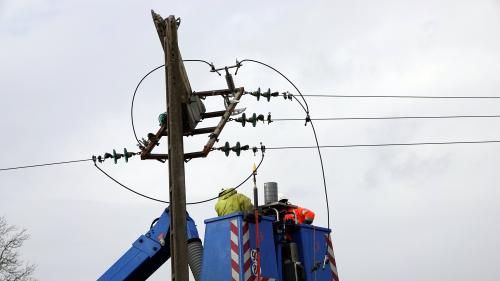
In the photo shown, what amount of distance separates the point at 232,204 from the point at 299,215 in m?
0.95

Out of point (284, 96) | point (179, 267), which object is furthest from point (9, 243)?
point (179, 267)

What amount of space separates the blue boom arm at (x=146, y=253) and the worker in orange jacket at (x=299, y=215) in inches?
47.2

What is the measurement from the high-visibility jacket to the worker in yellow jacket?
617 millimetres

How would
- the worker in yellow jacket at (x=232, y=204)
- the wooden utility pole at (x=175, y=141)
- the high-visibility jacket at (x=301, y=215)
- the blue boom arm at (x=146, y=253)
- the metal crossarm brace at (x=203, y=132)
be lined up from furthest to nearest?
the metal crossarm brace at (x=203, y=132), the blue boom arm at (x=146, y=253), the high-visibility jacket at (x=301, y=215), the wooden utility pole at (x=175, y=141), the worker in yellow jacket at (x=232, y=204)

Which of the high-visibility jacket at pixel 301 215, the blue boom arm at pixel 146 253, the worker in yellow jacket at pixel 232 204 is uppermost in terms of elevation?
the worker in yellow jacket at pixel 232 204

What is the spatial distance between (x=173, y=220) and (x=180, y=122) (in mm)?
1272

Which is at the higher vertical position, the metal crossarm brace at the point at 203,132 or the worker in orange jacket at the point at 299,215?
the metal crossarm brace at the point at 203,132

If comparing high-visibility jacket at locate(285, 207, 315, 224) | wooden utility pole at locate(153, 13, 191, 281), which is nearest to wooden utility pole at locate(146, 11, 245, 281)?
wooden utility pole at locate(153, 13, 191, 281)

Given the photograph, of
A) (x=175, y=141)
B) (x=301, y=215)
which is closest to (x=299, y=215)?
(x=301, y=215)

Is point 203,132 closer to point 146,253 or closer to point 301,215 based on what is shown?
point 146,253

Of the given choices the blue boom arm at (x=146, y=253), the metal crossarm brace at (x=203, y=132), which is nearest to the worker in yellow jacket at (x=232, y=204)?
the blue boom arm at (x=146, y=253)

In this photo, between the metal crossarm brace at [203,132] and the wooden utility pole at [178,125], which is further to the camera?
the metal crossarm brace at [203,132]

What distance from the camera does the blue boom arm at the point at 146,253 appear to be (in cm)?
896

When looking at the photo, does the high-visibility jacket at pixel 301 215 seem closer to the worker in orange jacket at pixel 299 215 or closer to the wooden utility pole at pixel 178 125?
the worker in orange jacket at pixel 299 215
